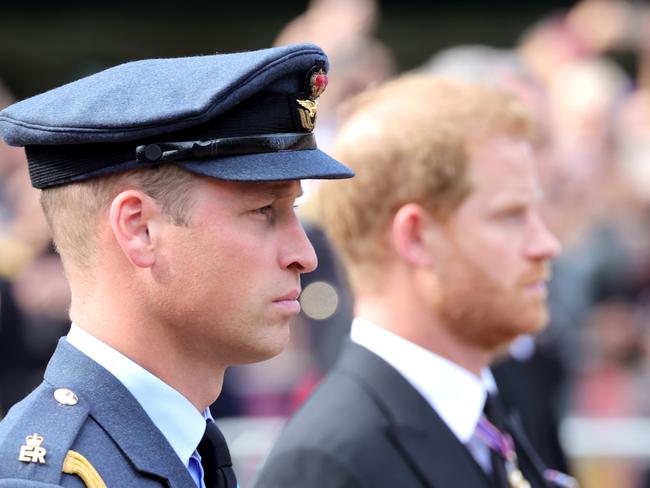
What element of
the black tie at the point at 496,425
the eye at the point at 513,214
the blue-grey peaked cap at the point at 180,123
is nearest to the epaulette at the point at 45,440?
the blue-grey peaked cap at the point at 180,123

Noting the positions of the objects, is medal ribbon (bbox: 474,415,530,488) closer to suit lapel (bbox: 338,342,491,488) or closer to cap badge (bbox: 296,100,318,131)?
suit lapel (bbox: 338,342,491,488)

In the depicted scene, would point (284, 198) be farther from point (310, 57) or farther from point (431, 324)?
point (431, 324)

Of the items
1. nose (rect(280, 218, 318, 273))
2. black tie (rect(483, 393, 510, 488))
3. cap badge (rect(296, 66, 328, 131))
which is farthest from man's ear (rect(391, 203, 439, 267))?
nose (rect(280, 218, 318, 273))

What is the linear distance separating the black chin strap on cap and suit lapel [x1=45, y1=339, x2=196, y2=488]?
0.36m

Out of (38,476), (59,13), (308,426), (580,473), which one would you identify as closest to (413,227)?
(308,426)

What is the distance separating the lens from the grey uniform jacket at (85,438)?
2.09 meters

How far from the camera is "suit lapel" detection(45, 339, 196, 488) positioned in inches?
86.2

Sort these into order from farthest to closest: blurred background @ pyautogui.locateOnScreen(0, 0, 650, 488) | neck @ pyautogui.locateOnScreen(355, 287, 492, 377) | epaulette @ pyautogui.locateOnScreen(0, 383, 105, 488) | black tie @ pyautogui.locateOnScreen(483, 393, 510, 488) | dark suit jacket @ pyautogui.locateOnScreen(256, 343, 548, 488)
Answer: blurred background @ pyautogui.locateOnScreen(0, 0, 650, 488) → neck @ pyautogui.locateOnScreen(355, 287, 492, 377) → black tie @ pyautogui.locateOnScreen(483, 393, 510, 488) → dark suit jacket @ pyautogui.locateOnScreen(256, 343, 548, 488) → epaulette @ pyautogui.locateOnScreen(0, 383, 105, 488)

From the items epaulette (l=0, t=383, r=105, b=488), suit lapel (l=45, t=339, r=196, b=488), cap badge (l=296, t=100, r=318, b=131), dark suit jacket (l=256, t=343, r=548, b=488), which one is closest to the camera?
epaulette (l=0, t=383, r=105, b=488)

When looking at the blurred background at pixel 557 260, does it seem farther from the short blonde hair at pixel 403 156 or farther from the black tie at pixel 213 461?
the black tie at pixel 213 461

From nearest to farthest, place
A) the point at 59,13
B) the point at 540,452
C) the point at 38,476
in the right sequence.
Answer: the point at 38,476 → the point at 540,452 → the point at 59,13

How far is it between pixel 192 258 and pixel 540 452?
7.39 ft

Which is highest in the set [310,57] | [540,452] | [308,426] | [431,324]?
[310,57]

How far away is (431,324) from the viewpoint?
341cm
